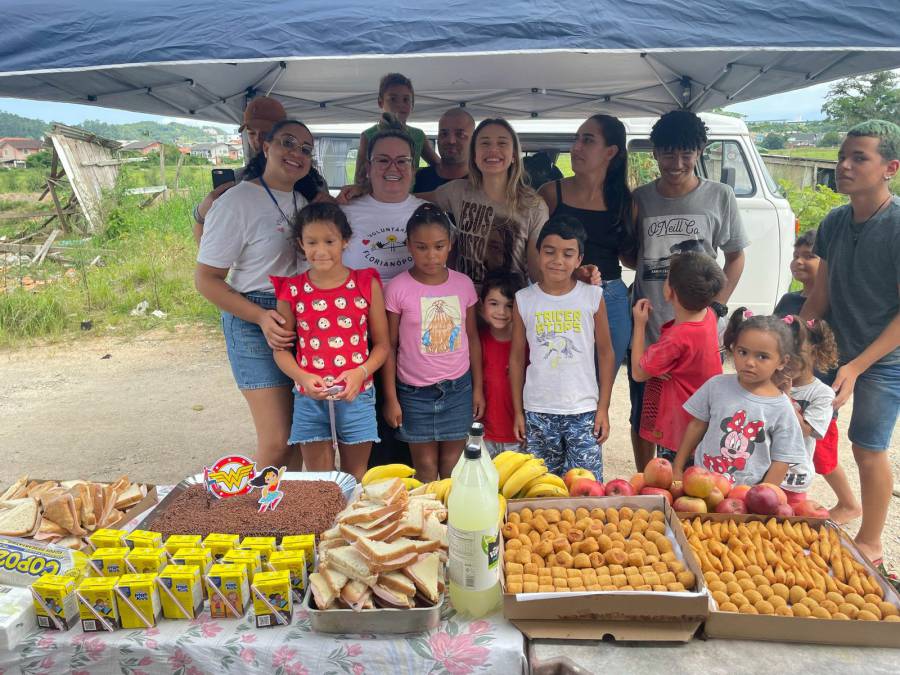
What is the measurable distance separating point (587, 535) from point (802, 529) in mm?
677

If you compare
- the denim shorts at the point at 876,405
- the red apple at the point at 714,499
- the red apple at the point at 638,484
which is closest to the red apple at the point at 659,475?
the red apple at the point at 638,484

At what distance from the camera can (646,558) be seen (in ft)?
5.27

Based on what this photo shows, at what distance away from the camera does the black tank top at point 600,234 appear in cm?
317

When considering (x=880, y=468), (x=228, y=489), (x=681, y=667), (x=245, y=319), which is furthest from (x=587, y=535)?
(x=880, y=468)

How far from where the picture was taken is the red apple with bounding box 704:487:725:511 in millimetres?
1962

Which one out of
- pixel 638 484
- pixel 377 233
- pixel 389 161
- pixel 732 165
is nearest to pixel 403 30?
pixel 389 161

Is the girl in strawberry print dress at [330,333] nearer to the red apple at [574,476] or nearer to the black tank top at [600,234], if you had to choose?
the red apple at [574,476]

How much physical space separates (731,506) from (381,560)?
115cm

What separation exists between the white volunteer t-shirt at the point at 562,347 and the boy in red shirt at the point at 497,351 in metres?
0.15

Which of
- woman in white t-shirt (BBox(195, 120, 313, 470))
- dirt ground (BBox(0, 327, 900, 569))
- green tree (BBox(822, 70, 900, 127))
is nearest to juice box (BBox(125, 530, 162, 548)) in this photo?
woman in white t-shirt (BBox(195, 120, 313, 470))

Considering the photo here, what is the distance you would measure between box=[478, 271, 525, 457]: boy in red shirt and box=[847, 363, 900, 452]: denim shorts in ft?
5.46

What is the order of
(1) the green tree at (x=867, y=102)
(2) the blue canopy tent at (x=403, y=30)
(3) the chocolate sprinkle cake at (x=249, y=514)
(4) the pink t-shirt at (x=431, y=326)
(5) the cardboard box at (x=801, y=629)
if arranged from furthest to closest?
1. (1) the green tree at (x=867, y=102)
2. (4) the pink t-shirt at (x=431, y=326)
3. (2) the blue canopy tent at (x=403, y=30)
4. (3) the chocolate sprinkle cake at (x=249, y=514)
5. (5) the cardboard box at (x=801, y=629)

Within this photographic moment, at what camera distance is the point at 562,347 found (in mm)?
2811

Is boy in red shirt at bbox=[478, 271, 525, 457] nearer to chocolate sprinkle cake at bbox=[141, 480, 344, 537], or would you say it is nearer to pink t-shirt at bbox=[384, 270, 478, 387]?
pink t-shirt at bbox=[384, 270, 478, 387]
